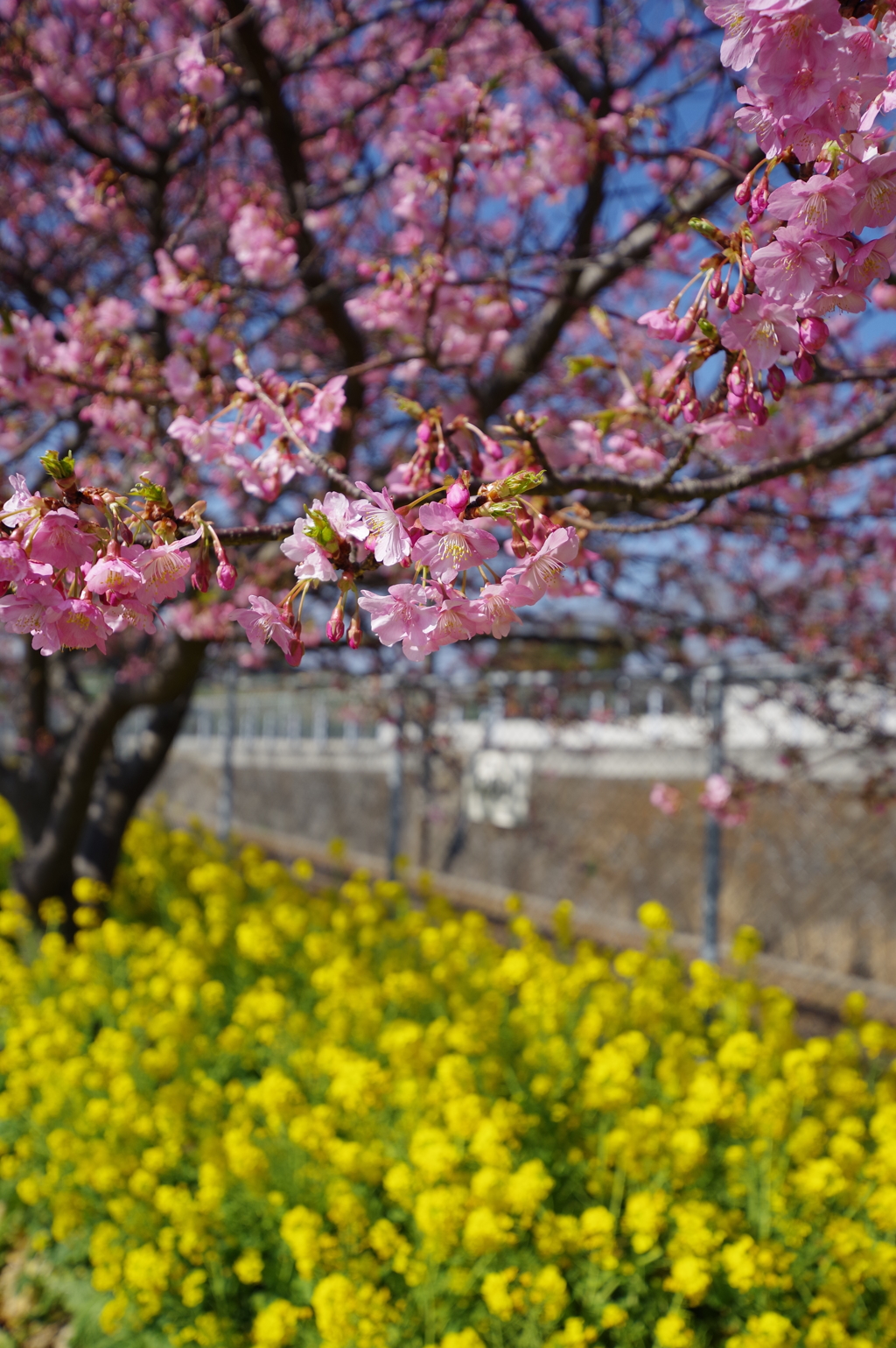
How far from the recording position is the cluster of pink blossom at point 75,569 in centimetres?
103

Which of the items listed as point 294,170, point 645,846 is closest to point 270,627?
point 294,170

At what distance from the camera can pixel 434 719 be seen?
6180 millimetres

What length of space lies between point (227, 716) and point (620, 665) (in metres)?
4.45

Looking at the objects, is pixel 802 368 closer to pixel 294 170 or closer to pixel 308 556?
pixel 308 556

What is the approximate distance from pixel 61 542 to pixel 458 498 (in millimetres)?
457

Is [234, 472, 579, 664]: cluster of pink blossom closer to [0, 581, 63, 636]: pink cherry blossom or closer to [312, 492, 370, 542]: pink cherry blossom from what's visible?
[312, 492, 370, 542]: pink cherry blossom

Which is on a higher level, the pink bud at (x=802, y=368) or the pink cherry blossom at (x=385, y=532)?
the pink bud at (x=802, y=368)

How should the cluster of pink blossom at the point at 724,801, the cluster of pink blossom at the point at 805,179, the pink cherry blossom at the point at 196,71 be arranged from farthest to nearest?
the cluster of pink blossom at the point at 724,801
the pink cherry blossom at the point at 196,71
the cluster of pink blossom at the point at 805,179

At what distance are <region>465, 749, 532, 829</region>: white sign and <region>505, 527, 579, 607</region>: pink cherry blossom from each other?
18.9ft

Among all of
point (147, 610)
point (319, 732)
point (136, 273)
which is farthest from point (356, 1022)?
point (319, 732)

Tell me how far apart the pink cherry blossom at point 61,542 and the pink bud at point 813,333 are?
2.84ft

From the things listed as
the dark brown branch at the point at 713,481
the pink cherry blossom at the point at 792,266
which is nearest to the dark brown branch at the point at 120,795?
the dark brown branch at the point at 713,481

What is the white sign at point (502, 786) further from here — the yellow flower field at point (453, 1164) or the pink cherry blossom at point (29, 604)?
the pink cherry blossom at point (29, 604)

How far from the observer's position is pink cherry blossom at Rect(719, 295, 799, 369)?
1110 millimetres
